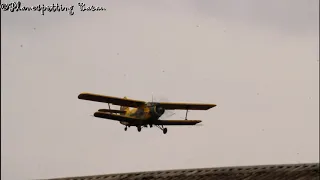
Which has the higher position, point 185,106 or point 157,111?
point 185,106

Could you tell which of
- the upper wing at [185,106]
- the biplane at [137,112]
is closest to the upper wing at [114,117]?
the biplane at [137,112]

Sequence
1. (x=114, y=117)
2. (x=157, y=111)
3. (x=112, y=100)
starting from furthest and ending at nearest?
(x=112, y=100), (x=157, y=111), (x=114, y=117)

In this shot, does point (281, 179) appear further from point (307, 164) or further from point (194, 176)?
point (194, 176)

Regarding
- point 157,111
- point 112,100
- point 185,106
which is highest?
point 112,100

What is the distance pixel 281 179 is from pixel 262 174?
5.90ft

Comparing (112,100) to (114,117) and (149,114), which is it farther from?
(149,114)

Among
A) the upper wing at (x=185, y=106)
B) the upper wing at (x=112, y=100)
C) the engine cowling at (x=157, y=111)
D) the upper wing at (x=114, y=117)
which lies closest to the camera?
the upper wing at (x=114, y=117)

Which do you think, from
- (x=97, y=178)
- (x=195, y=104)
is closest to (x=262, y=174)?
(x=195, y=104)

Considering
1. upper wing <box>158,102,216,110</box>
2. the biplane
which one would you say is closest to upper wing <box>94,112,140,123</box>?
the biplane

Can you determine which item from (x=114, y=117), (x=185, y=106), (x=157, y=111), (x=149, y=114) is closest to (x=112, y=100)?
(x=114, y=117)

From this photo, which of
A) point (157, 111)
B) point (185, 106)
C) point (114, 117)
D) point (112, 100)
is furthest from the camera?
point (185, 106)

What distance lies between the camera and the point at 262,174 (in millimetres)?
78125

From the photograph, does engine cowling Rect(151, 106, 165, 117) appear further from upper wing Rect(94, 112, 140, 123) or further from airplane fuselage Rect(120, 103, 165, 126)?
upper wing Rect(94, 112, 140, 123)

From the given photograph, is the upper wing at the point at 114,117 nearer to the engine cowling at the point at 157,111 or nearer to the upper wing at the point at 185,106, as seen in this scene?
the engine cowling at the point at 157,111
